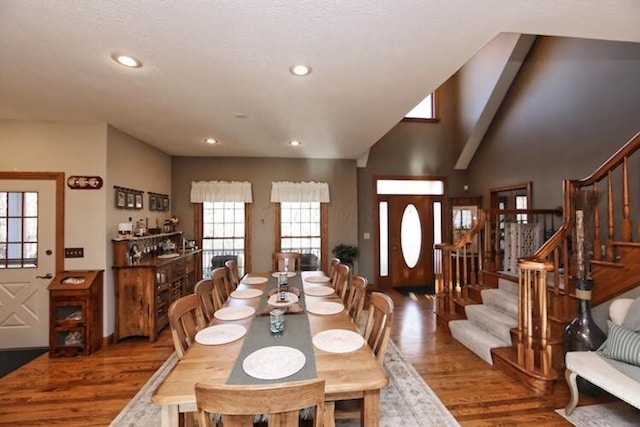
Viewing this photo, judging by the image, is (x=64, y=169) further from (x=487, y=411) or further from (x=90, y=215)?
(x=487, y=411)

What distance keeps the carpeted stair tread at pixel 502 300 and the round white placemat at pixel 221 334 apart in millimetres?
3018

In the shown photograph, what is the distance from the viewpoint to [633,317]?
212cm

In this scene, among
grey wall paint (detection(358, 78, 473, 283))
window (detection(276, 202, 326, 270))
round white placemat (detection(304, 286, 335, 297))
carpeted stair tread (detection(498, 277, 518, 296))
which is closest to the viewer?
round white placemat (detection(304, 286, 335, 297))

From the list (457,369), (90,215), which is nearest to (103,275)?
(90,215)

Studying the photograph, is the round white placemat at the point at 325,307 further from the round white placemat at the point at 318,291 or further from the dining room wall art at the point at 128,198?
the dining room wall art at the point at 128,198

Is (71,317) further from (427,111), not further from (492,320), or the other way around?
(427,111)

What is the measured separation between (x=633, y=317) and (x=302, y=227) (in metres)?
4.58

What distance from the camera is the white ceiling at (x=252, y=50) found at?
5.34ft

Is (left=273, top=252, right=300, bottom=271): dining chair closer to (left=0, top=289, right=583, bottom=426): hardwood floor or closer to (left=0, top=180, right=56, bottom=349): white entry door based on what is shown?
(left=0, top=289, right=583, bottom=426): hardwood floor

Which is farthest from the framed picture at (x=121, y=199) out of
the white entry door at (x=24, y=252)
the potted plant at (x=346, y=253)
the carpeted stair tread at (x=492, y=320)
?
the carpeted stair tread at (x=492, y=320)

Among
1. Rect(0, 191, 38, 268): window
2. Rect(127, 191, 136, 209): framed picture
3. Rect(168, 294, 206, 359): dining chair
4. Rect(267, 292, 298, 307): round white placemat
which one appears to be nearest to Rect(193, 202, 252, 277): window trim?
Rect(127, 191, 136, 209): framed picture

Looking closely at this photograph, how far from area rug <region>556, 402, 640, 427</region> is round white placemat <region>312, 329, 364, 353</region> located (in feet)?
6.07

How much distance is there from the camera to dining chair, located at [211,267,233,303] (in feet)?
9.61

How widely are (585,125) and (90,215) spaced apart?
6612 mm
